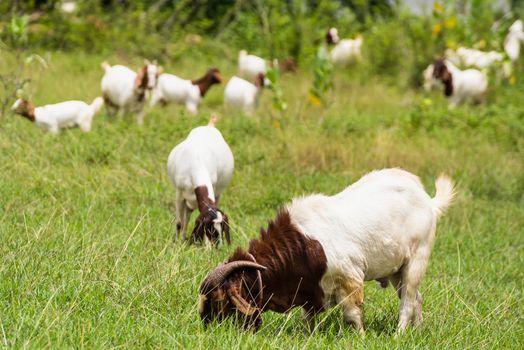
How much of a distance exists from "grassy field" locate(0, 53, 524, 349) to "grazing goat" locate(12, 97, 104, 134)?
0.73 feet

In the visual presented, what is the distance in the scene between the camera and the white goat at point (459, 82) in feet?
55.5

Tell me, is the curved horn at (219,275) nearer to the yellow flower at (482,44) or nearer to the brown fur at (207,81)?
the brown fur at (207,81)

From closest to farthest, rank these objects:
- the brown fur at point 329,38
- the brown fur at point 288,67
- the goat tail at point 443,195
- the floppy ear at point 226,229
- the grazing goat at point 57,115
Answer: the goat tail at point 443,195 → the floppy ear at point 226,229 → the grazing goat at point 57,115 → the brown fur at point 329,38 → the brown fur at point 288,67

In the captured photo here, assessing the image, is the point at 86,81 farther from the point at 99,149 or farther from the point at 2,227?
the point at 2,227

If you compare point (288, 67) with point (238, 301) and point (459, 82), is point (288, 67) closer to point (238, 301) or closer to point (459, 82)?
point (459, 82)

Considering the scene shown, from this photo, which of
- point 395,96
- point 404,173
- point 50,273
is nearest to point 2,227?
point 50,273

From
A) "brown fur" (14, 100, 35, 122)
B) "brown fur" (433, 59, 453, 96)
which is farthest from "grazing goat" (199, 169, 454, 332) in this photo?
"brown fur" (433, 59, 453, 96)

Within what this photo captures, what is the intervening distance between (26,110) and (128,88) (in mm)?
2036

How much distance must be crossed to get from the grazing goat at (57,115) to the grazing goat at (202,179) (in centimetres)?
338

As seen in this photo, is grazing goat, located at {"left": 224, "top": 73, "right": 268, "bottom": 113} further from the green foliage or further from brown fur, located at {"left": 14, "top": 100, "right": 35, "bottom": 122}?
brown fur, located at {"left": 14, "top": 100, "right": 35, "bottom": 122}

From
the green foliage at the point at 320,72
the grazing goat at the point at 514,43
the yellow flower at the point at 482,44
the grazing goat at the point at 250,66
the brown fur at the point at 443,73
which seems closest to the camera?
the green foliage at the point at 320,72

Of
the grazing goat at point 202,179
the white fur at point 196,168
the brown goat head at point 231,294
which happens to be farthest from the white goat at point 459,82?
the brown goat head at point 231,294

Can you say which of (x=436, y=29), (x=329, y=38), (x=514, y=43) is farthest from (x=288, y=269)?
(x=514, y=43)

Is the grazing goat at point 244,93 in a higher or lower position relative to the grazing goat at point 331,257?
lower
